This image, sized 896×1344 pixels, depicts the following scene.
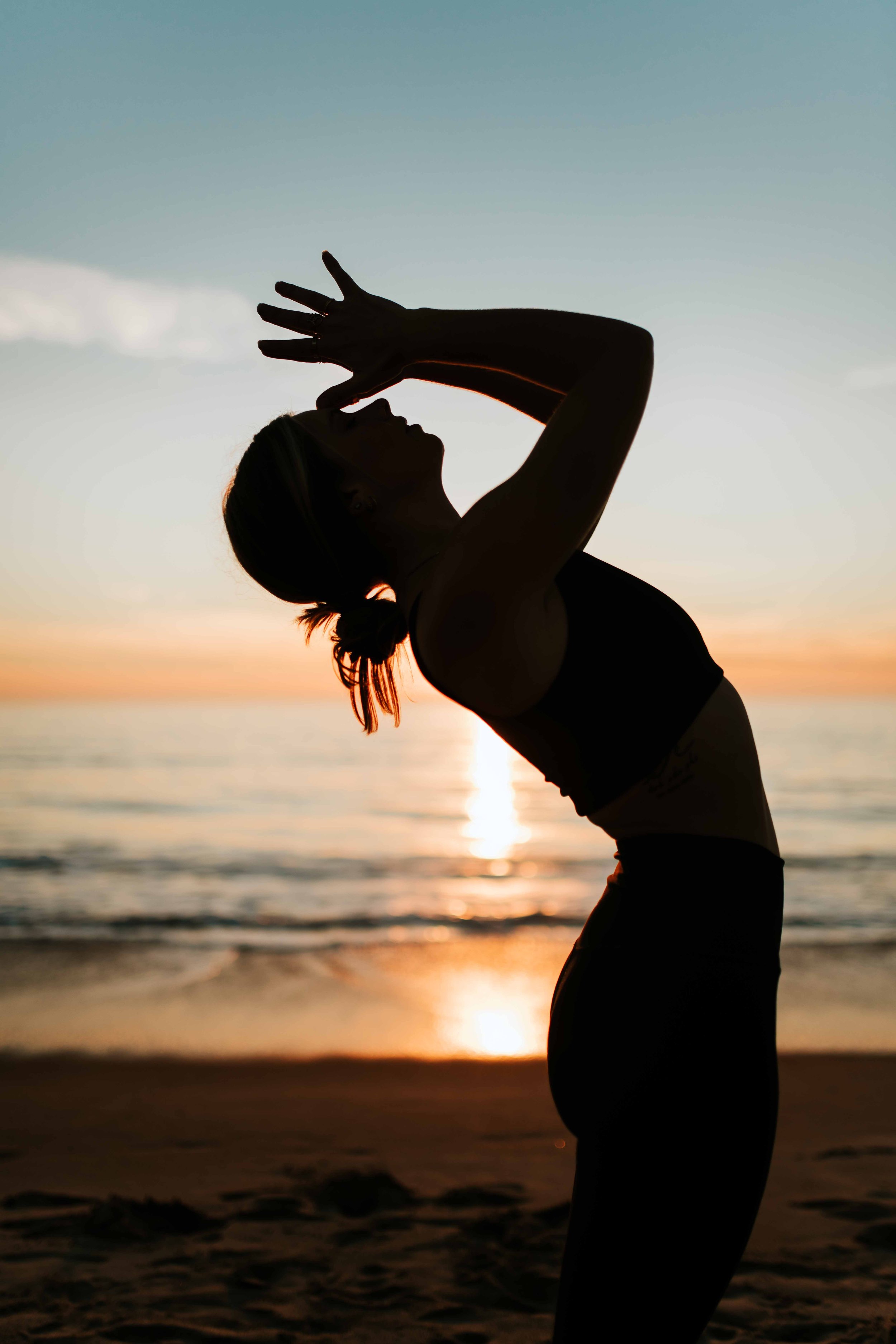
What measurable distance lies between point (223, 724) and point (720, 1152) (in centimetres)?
6795

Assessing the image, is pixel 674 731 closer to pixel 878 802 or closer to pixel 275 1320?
pixel 275 1320

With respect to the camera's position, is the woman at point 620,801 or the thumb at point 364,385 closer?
the woman at point 620,801

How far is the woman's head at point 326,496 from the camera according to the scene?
5.41 ft

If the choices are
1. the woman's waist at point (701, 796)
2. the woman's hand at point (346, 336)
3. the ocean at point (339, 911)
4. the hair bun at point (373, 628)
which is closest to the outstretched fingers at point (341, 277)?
the woman's hand at point (346, 336)

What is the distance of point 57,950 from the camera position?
9930mm

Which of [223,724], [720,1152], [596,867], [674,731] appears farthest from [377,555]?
[223,724]

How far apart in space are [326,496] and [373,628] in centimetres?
26

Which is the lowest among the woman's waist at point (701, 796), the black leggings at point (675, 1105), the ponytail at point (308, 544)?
the black leggings at point (675, 1105)

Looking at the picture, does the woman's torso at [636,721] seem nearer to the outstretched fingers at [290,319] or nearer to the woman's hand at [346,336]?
the woman's hand at [346,336]

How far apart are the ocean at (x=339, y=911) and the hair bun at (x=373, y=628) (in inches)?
225

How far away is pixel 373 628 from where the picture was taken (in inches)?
70.1

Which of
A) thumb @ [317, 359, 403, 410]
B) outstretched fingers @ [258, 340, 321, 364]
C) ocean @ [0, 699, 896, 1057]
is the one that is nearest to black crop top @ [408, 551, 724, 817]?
thumb @ [317, 359, 403, 410]

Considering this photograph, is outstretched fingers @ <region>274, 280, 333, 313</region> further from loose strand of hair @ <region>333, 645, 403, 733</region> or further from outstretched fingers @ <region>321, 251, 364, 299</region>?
loose strand of hair @ <region>333, 645, 403, 733</region>

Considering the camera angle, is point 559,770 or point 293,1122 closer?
point 559,770
